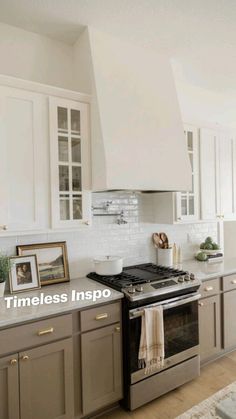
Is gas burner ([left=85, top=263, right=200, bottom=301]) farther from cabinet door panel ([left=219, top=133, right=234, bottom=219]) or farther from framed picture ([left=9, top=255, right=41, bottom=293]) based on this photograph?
cabinet door panel ([left=219, top=133, right=234, bottom=219])

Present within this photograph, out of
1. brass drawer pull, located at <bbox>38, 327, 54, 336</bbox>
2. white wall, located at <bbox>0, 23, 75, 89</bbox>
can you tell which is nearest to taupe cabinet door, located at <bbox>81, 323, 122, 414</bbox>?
brass drawer pull, located at <bbox>38, 327, 54, 336</bbox>

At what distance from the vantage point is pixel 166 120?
2.44 m

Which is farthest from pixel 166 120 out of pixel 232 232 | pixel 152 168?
pixel 232 232

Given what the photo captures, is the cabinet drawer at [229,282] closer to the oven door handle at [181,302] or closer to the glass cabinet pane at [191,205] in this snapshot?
the oven door handle at [181,302]

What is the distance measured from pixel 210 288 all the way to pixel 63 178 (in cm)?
168

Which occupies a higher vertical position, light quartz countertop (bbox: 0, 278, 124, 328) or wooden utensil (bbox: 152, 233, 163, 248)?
wooden utensil (bbox: 152, 233, 163, 248)

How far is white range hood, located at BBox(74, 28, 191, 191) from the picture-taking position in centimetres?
211

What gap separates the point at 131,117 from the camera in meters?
2.23

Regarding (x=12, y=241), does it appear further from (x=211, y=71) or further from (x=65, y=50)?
(x=211, y=71)

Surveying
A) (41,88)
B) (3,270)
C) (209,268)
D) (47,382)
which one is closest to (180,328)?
(209,268)

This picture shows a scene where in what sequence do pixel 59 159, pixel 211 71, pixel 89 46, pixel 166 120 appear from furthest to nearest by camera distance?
1. pixel 211 71
2. pixel 166 120
3. pixel 89 46
4. pixel 59 159

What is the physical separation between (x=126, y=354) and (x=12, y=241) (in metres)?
1.23

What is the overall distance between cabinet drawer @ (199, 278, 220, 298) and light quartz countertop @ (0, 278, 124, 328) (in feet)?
2.98

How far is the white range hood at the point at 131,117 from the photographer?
211 cm
